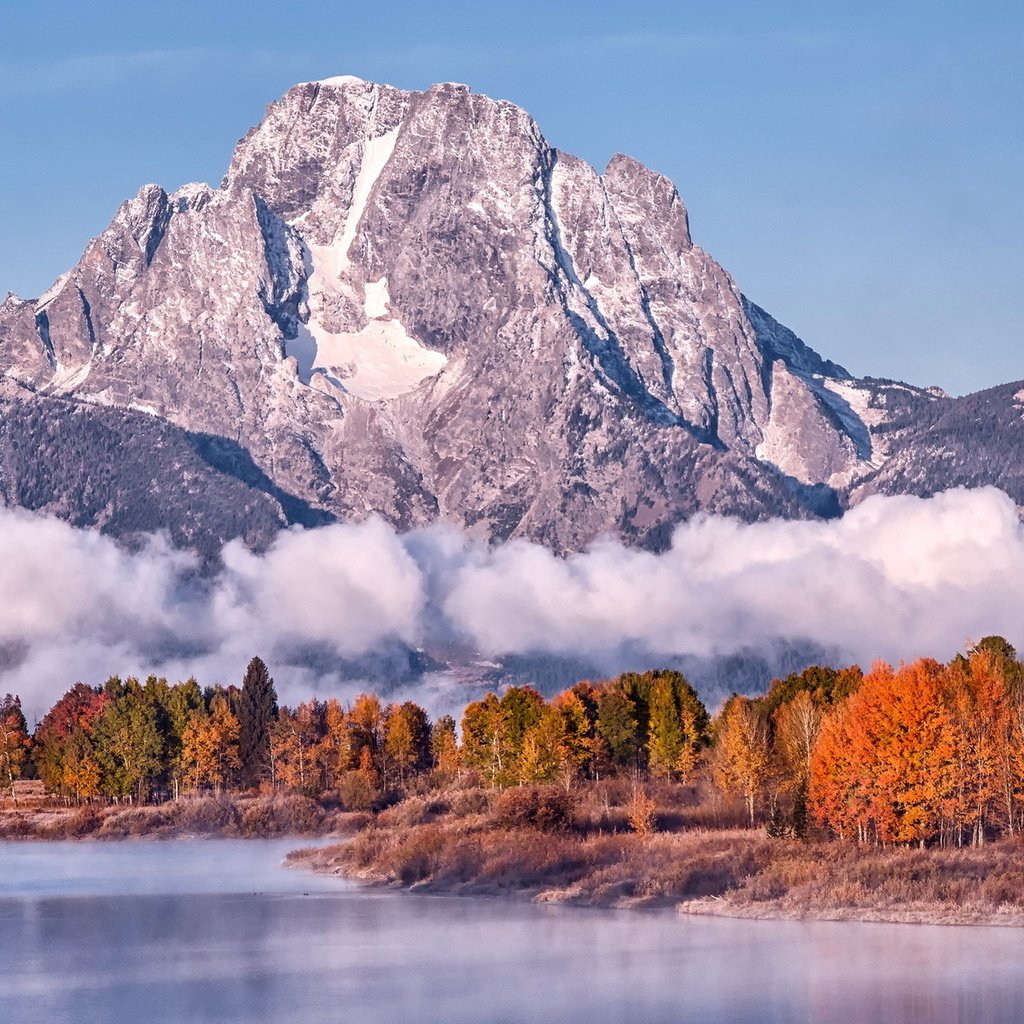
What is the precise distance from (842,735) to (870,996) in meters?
46.4

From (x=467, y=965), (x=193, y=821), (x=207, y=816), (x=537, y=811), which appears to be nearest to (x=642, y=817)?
(x=537, y=811)

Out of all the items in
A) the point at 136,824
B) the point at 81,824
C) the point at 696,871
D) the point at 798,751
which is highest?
the point at 798,751

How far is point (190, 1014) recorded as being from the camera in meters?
69.9

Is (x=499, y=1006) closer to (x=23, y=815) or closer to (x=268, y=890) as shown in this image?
(x=268, y=890)

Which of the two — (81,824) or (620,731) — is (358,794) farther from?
(81,824)

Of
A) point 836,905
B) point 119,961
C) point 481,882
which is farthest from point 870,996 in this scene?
point 481,882

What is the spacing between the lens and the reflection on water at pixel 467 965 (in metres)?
68.3

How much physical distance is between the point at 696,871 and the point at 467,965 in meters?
25.6

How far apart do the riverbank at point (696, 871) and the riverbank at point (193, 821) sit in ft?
138

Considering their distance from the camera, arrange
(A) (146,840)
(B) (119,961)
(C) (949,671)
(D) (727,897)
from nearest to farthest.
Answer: (B) (119,961), (D) (727,897), (C) (949,671), (A) (146,840)

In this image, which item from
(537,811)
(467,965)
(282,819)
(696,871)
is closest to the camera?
(467,965)

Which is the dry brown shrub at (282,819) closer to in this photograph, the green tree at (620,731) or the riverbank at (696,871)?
the green tree at (620,731)

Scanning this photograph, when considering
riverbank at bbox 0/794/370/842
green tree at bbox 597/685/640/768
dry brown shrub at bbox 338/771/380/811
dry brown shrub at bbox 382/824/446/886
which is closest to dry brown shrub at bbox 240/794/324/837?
riverbank at bbox 0/794/370/842

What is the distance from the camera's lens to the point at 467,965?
261ft
